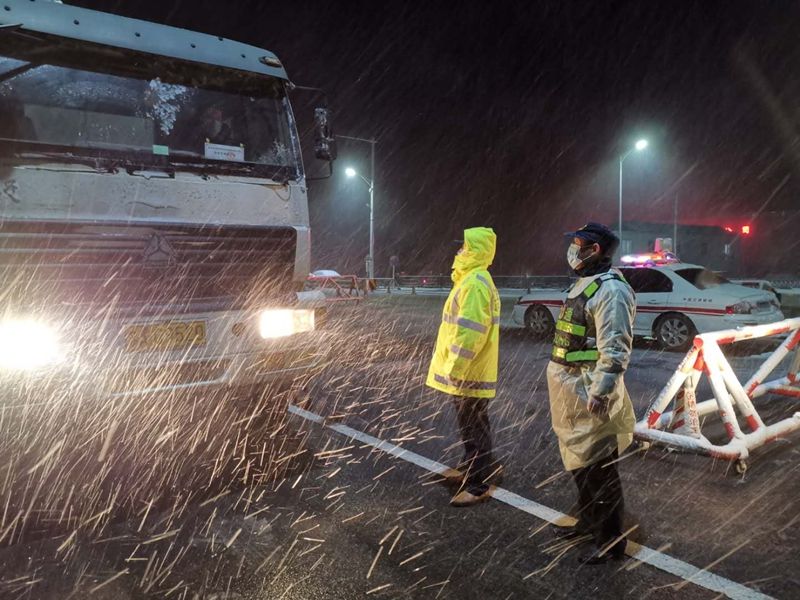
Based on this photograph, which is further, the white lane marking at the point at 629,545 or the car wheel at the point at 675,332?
the car wheel at the point at 675,332

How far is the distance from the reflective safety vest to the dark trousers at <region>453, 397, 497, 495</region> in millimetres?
920

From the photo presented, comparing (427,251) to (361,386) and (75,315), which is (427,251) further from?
(75,315)

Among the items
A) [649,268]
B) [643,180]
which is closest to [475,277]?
[649,268]

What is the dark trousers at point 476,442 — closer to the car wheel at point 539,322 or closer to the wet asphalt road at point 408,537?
the wet asphalt road at point 408,537

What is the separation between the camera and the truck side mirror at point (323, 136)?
233 inches

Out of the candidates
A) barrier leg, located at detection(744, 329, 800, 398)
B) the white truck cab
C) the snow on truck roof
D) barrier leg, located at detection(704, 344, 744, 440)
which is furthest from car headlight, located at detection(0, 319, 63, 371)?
barrier leg, located at detection(744, 329, 800, 398)

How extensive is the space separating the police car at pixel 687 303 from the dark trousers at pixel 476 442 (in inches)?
257

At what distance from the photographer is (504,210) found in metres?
48.9

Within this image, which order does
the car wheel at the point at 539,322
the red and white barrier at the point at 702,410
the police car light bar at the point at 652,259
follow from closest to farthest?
1. the red and white barrier at the point at 702,410
2. the police car light bar at the point at 652,259
3. the car wheel at the point at 539,322

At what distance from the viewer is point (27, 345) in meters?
3.69

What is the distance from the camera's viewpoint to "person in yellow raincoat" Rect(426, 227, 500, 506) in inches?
152

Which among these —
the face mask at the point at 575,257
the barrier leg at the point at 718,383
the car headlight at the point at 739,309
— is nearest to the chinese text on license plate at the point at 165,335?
the face mask at the point at 575,257

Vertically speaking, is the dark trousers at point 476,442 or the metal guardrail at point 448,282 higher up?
the metal guardrail at point 448,282

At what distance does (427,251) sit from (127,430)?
46.0 metres
